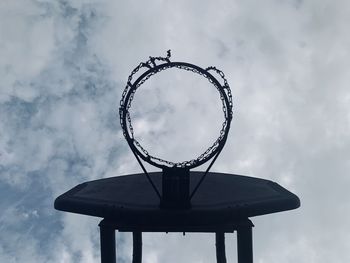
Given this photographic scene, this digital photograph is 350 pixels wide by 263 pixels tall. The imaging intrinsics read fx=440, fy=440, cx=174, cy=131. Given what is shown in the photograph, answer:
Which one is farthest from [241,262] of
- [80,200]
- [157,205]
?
[80,200]

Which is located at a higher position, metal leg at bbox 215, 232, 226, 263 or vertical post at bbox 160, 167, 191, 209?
vertical post at bbox 160, 167, 191, 209

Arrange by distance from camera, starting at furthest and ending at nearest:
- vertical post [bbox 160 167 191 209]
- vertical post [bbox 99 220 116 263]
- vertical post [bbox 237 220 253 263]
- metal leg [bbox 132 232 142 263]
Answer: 1. metal leg [bbox 132 232 142 263]
2. vertical post [bbox 99 220 116 263]
3. vertical post [bbox 237 220 253 263]
4. vertical post [bbox 160 167 191 209]

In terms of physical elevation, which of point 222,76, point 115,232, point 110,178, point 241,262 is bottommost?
point 241,262

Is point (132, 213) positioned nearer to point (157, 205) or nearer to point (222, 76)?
point (157, 205)

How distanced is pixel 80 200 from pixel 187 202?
4082 millimetres

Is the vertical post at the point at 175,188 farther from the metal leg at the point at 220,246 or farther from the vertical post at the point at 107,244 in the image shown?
the metal leg at the point at 220,246

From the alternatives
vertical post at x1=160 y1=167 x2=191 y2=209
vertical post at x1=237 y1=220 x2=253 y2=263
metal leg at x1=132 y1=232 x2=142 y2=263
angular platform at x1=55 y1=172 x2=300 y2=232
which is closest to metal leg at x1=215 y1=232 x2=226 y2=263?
angular platform at x1=55 y1=172 x2=300 y2=232

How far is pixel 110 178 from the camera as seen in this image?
20.7m

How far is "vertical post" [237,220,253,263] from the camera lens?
15.7 m

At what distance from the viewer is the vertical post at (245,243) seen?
15719 mm

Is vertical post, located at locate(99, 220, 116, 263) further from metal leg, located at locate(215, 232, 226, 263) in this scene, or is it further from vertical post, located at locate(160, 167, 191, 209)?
metal leg, located at locate(215, 232, 226, 263)

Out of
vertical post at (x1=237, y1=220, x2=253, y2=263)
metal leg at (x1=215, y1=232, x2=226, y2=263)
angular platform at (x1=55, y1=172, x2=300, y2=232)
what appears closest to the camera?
angular platform at (x1=55, y1=172, x2=300, y2=232)

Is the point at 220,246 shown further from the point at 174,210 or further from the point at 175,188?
the point at 174,210

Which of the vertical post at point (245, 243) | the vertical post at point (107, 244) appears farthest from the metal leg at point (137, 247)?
the vertical post at point (245, 243)
